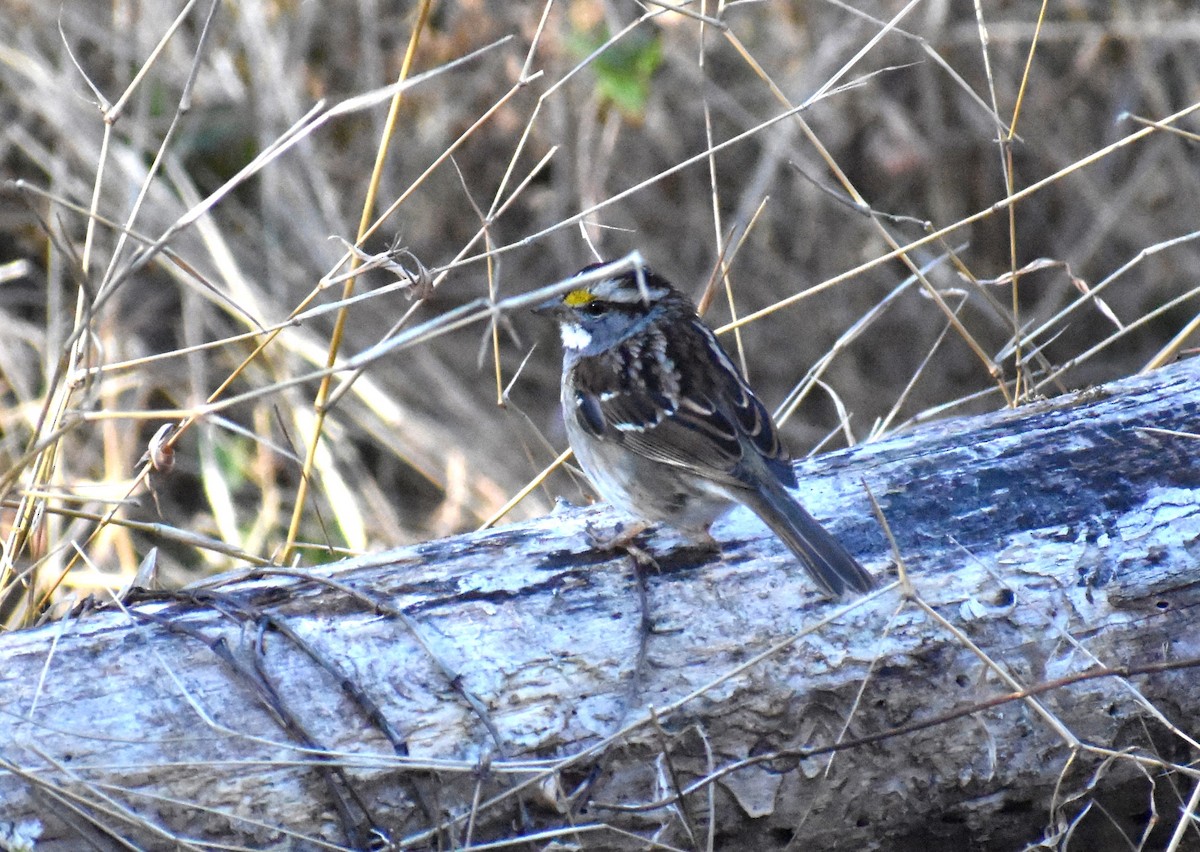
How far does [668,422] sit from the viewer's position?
385cm

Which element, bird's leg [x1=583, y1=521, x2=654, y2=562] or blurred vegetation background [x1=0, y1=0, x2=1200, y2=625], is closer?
bird's leg [x1=583, y1=521, x2=654, y2=562]

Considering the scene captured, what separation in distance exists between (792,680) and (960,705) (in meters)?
0.37

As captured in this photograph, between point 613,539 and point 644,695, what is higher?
point 613,539

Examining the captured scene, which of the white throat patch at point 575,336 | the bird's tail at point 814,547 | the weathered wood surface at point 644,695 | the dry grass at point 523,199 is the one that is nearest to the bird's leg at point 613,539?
the weathered wood surface at point 644,695

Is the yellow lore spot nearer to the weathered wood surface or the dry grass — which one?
the weathered wood surface

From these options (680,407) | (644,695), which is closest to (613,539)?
(644,695)

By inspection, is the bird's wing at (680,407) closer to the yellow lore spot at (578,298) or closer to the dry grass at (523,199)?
the yellow lore spot at (578,298)

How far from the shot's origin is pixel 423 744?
9.23 ft

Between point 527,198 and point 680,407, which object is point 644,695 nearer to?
point 680,407

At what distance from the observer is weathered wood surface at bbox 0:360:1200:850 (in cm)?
272

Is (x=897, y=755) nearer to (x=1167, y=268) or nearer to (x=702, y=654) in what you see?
(x=702, y=654)

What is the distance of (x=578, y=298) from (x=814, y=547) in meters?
1.51

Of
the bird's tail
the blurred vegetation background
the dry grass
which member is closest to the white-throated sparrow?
the bird's tail

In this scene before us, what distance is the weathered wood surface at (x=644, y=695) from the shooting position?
2.72 metres
